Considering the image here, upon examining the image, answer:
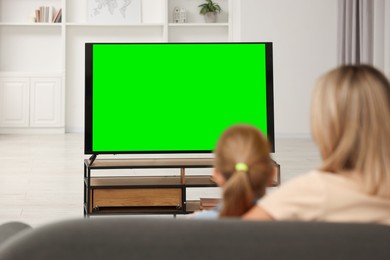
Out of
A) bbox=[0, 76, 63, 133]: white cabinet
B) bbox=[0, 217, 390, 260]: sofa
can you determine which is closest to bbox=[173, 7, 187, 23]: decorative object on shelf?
bbox=[0, 76, 63, 133]: white cabinet

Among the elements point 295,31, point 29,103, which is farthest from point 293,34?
point 29,103

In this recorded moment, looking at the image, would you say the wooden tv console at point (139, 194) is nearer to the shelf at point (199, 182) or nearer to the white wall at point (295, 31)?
the shelf at point (199, 182)

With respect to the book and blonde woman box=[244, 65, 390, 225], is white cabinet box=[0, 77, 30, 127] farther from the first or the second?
blonde woman box=[244, 65, 390, 225]

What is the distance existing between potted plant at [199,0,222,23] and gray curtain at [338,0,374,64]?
212 centimetres

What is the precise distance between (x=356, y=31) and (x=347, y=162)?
6277mm

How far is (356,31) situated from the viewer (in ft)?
23.5

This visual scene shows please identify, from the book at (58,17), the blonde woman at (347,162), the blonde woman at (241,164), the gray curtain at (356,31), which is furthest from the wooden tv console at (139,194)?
the book at (58,17)

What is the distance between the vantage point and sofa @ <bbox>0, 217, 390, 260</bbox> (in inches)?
35.0

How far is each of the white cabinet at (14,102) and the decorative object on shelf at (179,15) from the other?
2.10 meters

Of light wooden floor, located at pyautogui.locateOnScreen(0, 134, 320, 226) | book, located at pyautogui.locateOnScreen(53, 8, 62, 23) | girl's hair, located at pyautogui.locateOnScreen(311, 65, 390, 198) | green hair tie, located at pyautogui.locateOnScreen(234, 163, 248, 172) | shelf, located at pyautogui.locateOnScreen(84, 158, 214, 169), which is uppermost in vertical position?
book, located at pyautogui.locateOnScreen(53, 8, 62, 23)

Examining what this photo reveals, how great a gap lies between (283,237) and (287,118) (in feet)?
25.9

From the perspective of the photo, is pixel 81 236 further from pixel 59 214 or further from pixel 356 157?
pixel 59 214

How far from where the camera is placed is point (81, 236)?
0.89m

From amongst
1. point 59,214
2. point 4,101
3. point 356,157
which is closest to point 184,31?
point 4,101
